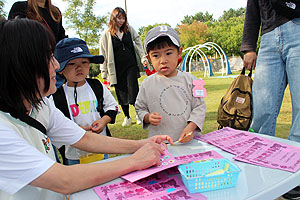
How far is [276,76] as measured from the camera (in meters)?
1.78

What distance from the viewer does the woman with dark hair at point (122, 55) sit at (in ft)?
11.7

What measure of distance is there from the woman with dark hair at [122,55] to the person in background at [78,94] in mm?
1733

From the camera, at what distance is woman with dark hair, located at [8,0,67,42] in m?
2.05

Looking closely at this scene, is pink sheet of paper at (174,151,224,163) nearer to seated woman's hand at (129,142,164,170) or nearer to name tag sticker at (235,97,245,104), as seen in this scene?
seated woman's hand at (129,142,164,170)

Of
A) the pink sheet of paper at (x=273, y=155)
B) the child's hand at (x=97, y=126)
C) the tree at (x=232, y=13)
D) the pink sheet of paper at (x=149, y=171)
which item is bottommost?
the pink sheet of paper at (x=273, y=155)

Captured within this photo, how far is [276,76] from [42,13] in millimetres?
2098

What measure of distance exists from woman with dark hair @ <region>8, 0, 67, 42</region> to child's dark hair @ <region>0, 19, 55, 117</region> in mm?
1349

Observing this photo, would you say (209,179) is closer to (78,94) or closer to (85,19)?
(78,94)

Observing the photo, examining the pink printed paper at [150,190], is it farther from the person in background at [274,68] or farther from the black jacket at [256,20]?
the black jacket at [256,20]

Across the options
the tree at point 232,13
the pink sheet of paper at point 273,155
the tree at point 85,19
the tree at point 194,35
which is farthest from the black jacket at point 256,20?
the tree at point 232,13

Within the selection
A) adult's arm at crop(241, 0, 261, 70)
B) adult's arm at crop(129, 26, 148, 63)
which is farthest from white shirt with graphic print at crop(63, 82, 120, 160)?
adult's arm at crop(129, 26, 148, 63)

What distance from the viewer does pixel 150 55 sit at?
172 cm

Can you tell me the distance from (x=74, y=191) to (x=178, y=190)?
14.3 inches

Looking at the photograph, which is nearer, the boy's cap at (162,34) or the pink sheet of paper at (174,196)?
the pink sheet of paper at (174,196)
